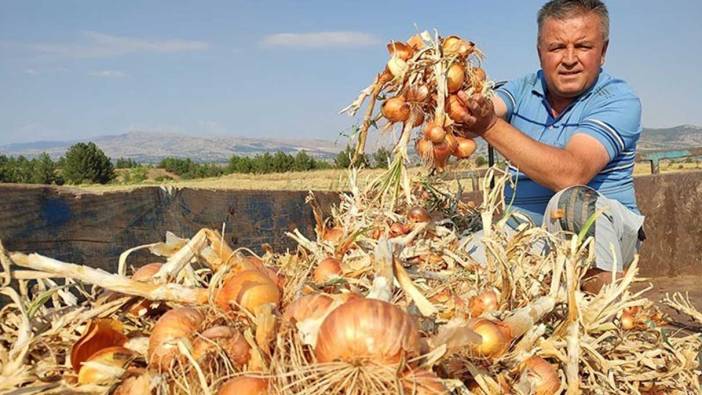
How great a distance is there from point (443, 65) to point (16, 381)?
76.4 inches

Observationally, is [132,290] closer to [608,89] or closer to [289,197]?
[289,197]

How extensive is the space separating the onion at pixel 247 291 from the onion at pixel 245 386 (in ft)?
0.53

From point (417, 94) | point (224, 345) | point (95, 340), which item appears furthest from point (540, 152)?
point (95, 340)

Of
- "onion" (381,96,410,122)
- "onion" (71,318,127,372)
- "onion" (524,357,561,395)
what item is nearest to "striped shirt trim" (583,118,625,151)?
"onion" (381,96,410,122)

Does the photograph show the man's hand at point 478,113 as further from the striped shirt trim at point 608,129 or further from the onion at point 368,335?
the onion at point 368,335

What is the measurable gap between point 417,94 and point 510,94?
2.61 ft

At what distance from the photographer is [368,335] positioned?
958 millimetres

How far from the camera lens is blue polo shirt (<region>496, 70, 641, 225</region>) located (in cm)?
257

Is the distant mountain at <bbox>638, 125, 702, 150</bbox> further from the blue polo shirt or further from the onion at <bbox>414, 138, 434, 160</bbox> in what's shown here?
the onion at <bbox>414, 138, 434, 160</bbox>

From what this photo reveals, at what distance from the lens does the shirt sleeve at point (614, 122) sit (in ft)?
8.26

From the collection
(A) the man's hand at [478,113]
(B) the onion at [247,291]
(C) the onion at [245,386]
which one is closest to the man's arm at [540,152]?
(A) the man's hand at [478,113]

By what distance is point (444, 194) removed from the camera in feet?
10.9

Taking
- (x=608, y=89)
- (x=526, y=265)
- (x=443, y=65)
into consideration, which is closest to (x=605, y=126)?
(x=608, y=89)

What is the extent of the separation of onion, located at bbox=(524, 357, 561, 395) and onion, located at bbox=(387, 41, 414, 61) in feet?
5.16
